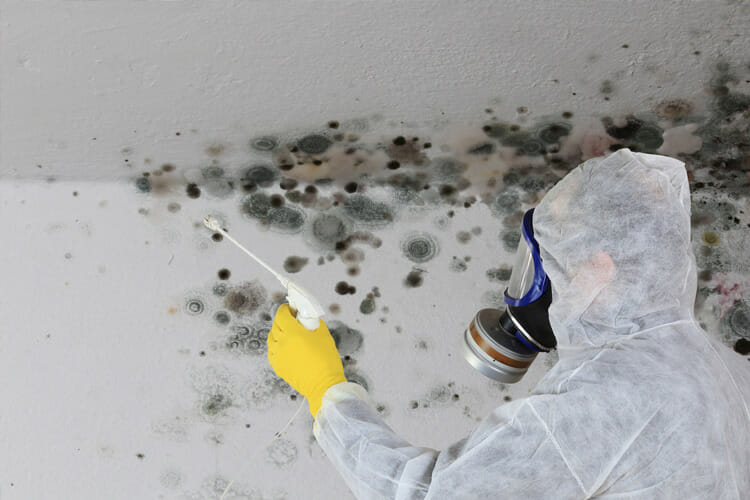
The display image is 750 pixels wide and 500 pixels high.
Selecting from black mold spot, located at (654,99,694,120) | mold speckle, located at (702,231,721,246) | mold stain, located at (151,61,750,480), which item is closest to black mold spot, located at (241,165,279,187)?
mold stain, located at (151,61,750,480)

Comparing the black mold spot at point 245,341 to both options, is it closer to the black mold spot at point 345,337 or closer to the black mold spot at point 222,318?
the black mold spot at point 222,318

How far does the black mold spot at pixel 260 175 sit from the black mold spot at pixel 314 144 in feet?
0.42

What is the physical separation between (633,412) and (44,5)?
1.22 meters

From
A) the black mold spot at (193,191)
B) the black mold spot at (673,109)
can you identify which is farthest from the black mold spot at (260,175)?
the black mold spot at (673,109)

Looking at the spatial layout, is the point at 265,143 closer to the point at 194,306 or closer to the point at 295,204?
the point at 295,204

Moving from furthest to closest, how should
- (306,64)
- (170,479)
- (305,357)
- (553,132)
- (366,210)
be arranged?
1. (366,210)
2. (553,132)
3. (170,479)
4. (306,64)
5. (305,357)

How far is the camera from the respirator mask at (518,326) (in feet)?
4.13

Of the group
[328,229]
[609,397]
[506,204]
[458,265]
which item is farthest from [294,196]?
[609,397]

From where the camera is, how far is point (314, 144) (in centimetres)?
178

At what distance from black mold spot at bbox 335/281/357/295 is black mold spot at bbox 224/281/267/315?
20 cm

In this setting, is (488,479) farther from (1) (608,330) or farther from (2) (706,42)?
(2) (706,42)

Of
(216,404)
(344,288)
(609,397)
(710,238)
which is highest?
(609,397)

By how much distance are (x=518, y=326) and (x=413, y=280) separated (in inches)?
23.3

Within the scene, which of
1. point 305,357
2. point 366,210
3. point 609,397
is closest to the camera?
point 609,397
